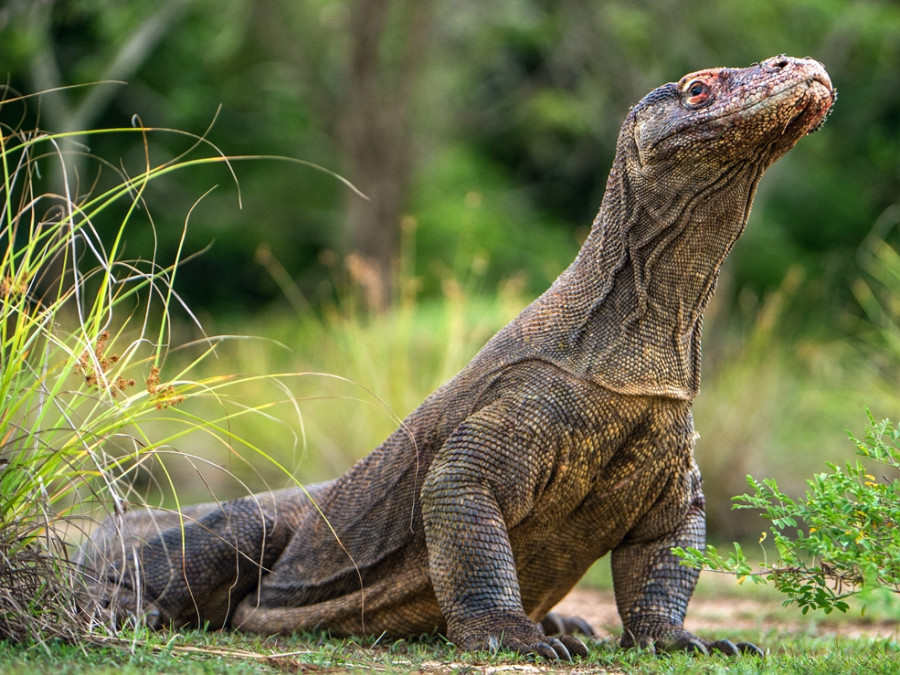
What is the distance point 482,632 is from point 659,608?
2.85ft

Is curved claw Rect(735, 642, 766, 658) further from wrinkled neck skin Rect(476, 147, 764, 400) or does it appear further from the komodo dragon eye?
the komodo dragon eye

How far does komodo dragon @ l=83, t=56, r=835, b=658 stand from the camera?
414 cm

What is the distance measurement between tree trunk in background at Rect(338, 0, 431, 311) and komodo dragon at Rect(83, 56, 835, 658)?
43.2 ft

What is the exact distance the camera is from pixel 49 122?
23625mm

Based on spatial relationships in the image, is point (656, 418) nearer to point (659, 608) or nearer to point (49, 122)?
point (659, 608)

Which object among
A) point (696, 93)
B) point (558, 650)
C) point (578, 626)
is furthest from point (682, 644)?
point (696, 93)

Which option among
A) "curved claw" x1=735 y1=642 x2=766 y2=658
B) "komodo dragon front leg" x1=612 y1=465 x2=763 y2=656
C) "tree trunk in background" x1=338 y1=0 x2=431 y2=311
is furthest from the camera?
"tree trunk in background" x1=338 y1=0 x2=431 y2=311

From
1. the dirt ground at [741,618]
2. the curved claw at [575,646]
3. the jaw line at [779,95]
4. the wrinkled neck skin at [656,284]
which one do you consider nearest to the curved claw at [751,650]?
the curved claw at [575,646]

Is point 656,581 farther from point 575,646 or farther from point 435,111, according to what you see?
point 435,111

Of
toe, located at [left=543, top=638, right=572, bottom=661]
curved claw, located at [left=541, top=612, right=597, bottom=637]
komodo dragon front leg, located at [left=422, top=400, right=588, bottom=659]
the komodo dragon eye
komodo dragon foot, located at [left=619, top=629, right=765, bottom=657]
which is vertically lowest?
curved claw, located at [left=541, top=612, right=597, bottom=637]

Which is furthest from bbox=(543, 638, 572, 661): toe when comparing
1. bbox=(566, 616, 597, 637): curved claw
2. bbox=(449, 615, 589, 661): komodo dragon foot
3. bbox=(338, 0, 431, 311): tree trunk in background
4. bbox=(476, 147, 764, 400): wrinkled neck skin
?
bbox=(338, 0, 431, 311): tree trunk in background

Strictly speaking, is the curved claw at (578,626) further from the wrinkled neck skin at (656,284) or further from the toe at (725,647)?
the wrinkled neck skin at (656,284)

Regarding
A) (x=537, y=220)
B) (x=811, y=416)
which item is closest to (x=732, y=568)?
(x=811, y=416)

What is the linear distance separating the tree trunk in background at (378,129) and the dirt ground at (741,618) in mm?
10570
